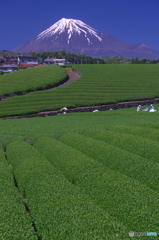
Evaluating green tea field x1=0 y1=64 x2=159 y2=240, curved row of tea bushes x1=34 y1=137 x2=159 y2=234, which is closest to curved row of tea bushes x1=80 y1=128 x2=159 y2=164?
green tea field x1=0 y1=64 x2=159 y2=240

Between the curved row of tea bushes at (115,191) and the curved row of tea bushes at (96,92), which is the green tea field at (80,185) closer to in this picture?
the curved row of tea bushes at (115,191)

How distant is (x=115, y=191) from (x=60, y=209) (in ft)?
10.9

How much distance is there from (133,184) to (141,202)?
7.36 feet

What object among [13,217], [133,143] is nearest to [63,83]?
[133,143]

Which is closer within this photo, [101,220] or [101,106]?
[101,220]

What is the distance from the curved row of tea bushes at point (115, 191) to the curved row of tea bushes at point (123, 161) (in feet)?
3.03

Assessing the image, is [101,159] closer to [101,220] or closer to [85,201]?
[85,201]

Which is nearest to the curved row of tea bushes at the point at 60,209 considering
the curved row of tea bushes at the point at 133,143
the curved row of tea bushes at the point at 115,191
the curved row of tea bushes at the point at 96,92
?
the curved row of tea bushes at the point at 115,191

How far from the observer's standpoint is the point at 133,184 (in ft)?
52.9

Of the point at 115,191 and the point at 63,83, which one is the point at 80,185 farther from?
the point at 63,83

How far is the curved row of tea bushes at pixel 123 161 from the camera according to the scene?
17467 mm

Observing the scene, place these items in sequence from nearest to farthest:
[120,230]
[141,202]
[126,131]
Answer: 1. [120,230]
2. [141,202]
3. [126,131]

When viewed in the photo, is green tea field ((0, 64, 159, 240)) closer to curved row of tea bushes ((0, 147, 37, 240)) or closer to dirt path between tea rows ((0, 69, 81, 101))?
curved row of tea bushes ((0, 147, 37, 240))

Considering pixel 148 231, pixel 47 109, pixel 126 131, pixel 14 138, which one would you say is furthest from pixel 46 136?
pixel 47 109
